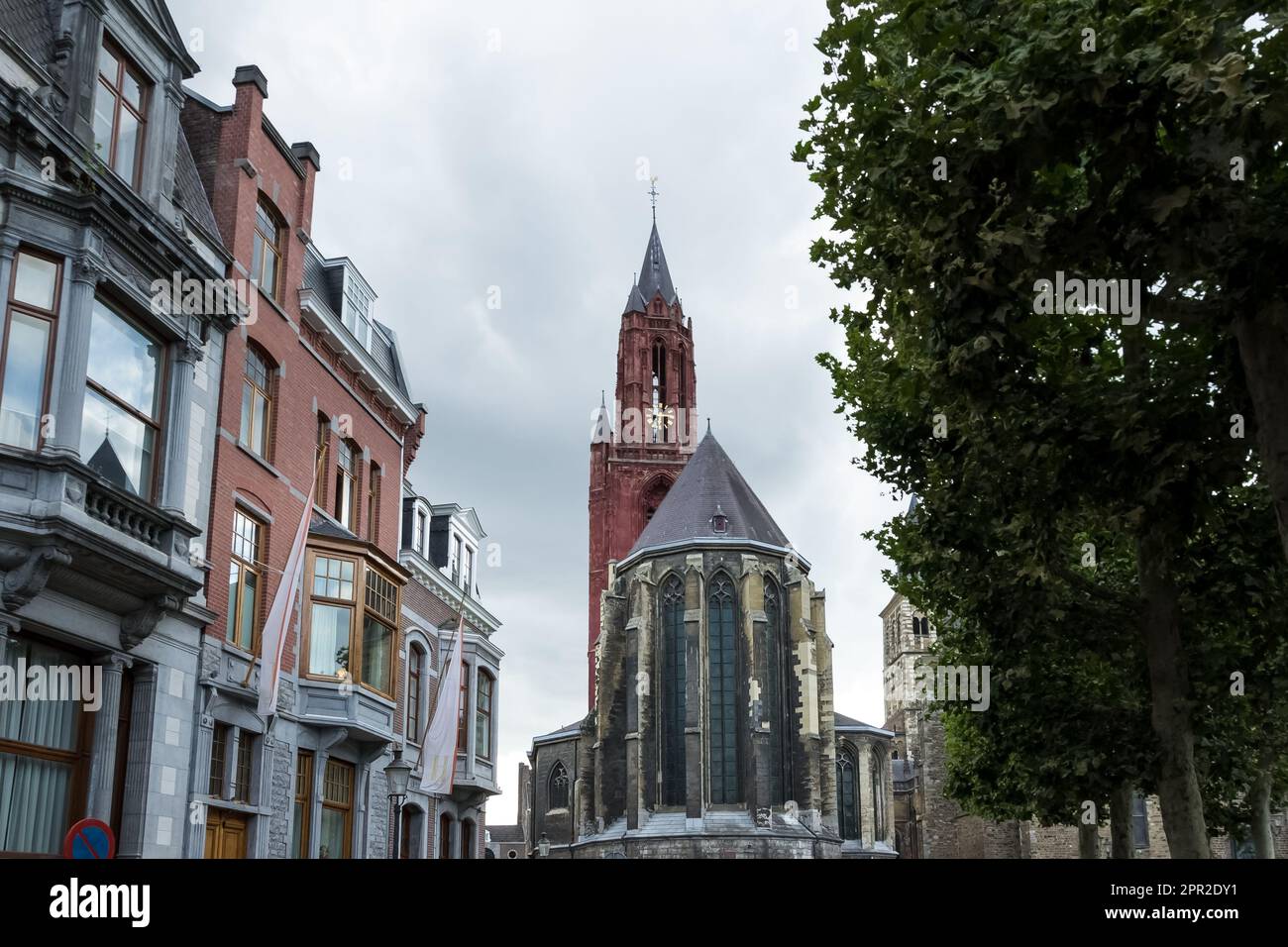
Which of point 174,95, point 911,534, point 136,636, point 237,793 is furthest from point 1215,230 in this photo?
point 237,793

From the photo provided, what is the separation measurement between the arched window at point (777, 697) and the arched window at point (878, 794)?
959 centimetres

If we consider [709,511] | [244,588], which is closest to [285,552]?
[244,588]

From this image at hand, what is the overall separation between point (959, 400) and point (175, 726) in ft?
35.5

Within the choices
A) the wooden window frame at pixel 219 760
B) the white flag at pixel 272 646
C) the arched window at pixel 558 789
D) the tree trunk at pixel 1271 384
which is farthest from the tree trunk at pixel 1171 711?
the arched window at pixel 558 789

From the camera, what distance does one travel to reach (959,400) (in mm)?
12078

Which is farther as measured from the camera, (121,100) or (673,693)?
(673,693)

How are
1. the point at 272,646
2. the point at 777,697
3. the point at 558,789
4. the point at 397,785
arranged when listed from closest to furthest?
1. the point at 272,646
2. the point at 397,785
3. the point at 777,697
4. the point at 558,789

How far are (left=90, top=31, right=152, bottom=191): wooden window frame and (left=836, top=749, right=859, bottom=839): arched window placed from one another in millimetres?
54283

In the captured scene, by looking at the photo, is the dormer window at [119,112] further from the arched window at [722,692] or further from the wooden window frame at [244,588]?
the arched window at [722,692]

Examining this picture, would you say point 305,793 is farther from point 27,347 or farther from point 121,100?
point 121,100

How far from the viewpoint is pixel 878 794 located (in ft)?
216

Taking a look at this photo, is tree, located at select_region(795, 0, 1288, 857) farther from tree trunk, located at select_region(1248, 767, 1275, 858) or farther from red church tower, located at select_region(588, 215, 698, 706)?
red church tower, located at select_region(588, 215, 698, 706)

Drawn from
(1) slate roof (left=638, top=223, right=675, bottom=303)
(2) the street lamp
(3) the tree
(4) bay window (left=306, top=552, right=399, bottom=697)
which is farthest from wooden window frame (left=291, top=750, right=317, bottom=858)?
(1) slate roof (left=638, top=223, right=675, bottom=303)

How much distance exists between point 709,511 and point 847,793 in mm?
17136
